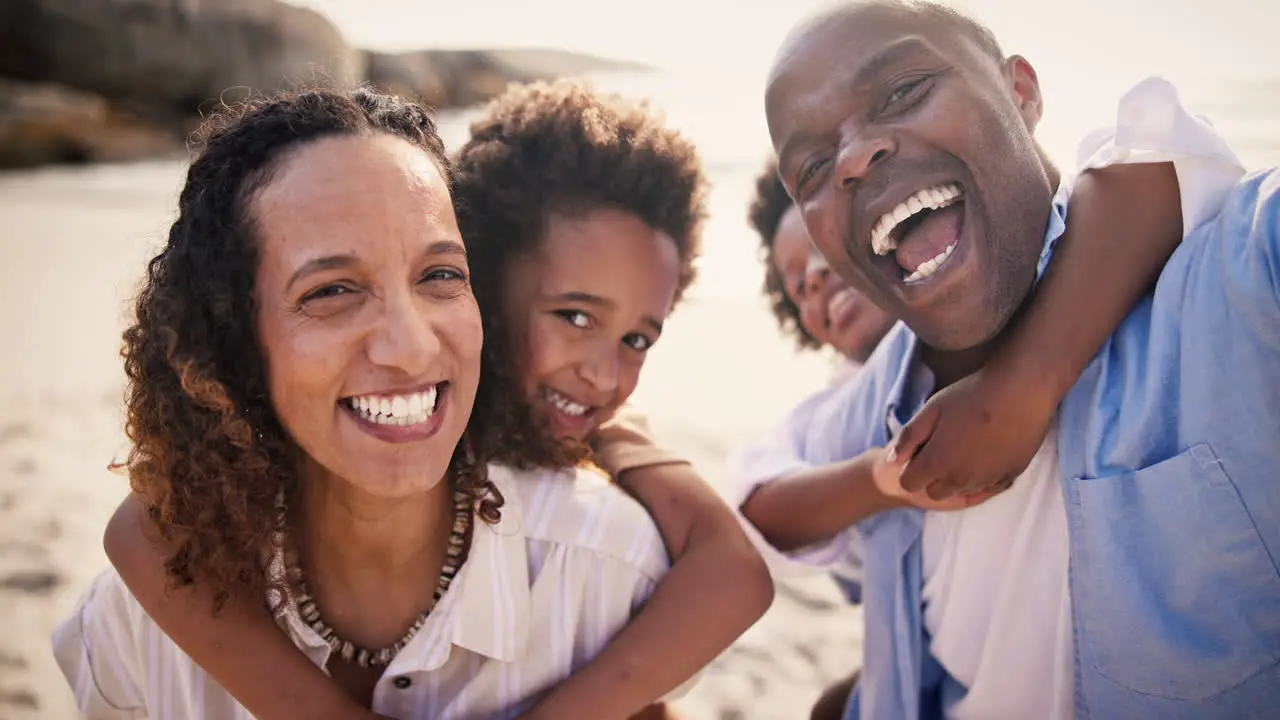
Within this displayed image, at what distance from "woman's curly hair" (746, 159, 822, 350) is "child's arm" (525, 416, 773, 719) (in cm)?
137

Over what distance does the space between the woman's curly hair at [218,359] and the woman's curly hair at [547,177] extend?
19.3 inches

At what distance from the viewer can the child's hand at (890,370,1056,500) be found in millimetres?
1921

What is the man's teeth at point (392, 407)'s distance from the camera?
6.28 ft

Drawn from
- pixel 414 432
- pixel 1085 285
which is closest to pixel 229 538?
pixel 414 432

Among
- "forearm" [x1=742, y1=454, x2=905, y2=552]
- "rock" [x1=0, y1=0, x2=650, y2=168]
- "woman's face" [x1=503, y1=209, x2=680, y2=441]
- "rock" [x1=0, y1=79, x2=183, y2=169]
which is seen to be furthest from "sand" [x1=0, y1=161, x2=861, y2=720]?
"rock" [x1=0, y1=0, x2=650, y2=168]

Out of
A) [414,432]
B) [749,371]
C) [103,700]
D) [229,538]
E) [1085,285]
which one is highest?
[1085,285]

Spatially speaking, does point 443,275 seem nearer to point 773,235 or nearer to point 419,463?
point 419,463

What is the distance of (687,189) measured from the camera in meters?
2.79

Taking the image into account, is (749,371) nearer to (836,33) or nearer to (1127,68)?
(836,33)

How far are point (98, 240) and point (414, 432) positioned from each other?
872 centimetres

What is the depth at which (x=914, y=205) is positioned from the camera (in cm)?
205

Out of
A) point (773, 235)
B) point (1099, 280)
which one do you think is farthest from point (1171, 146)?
point (773, 235)

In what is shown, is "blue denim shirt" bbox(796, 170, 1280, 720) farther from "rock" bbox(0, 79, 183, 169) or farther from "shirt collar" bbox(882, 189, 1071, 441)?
"rock" bbox(0, 79, 183, 169)

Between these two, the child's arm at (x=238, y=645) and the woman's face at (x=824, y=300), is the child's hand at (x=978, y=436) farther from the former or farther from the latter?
the child's arm at (x=238, y=645)
